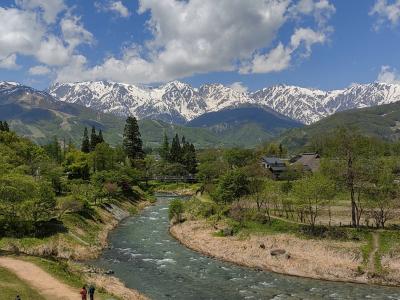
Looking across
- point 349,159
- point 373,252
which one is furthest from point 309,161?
point 373,252

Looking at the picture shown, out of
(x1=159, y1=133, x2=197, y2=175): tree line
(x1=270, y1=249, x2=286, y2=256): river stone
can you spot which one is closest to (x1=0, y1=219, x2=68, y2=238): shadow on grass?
(x1=270, y1=249, x2=286, y2=256): river stone

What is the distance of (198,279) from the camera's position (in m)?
55.3

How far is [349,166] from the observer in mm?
69125

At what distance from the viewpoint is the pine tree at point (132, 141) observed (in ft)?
571

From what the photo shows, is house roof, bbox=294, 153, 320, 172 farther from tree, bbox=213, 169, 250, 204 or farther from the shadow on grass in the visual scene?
the shadow on grass

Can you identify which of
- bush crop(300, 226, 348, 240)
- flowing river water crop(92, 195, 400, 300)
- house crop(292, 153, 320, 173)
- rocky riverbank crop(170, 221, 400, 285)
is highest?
house crop(292, 153, 320, 173)

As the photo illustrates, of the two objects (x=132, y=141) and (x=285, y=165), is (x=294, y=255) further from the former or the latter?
(x=132, y=141)

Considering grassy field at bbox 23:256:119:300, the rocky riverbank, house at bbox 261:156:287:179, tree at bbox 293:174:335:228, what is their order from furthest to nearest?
house at bbox 261:156:287:179
tree at bbox 293:174:335:228
the rocky riverbank
grassy field at bbox 23:256:119:300

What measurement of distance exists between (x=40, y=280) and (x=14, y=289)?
429cm

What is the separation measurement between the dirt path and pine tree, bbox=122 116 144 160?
396 ft

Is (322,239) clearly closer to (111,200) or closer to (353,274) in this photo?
(353,274)

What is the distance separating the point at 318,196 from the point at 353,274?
16901mm

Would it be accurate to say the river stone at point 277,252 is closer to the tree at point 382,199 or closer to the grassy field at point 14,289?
the tree at point 382,199

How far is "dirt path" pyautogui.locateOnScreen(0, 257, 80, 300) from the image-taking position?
43.4 metres
